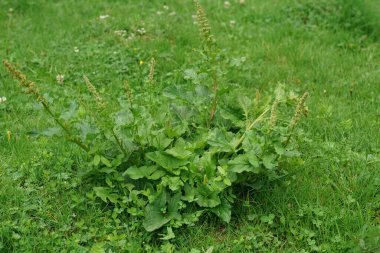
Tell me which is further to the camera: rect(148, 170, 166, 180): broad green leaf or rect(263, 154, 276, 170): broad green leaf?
rect(148, 170, 166, 180): broad green leaf

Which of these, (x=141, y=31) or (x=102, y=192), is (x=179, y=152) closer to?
(x=102, y=192)

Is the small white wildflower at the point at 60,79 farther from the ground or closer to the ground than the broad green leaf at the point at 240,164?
closer to the ground

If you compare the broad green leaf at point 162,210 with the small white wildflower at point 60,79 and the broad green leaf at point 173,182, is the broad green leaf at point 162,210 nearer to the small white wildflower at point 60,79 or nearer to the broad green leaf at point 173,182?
the broad green leaf at point 173,182

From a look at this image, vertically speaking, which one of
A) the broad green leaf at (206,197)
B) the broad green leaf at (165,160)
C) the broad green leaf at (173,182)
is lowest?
the broad green leaf at (206,197)

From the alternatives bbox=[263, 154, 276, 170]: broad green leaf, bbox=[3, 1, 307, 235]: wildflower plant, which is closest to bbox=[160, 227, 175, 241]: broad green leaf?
bbox=[3, 1, 307, 235]: wildflower plant

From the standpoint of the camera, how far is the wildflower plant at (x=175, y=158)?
→ 126 inches

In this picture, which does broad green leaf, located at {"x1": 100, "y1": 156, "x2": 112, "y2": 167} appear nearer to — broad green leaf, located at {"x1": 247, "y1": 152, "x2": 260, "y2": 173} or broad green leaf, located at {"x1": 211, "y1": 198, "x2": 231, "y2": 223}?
broad green leaf, located at {"x1": 211, "y1": 198, "x2": 231, "y2": 223}

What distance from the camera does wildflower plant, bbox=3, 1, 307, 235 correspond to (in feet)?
10.5

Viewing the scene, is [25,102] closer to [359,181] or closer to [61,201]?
[61,201]

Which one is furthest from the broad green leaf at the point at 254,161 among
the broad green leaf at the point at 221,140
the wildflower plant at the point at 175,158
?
the broad green leaf at the point at 221,140

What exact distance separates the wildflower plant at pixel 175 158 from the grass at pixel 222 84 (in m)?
0.11

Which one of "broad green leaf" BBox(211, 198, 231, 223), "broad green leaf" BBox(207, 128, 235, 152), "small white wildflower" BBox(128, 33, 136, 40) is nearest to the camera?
"broad green leaf" BBox(211, 198, 231, 223)

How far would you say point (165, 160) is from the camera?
3.29m

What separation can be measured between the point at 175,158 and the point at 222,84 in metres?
0.94
